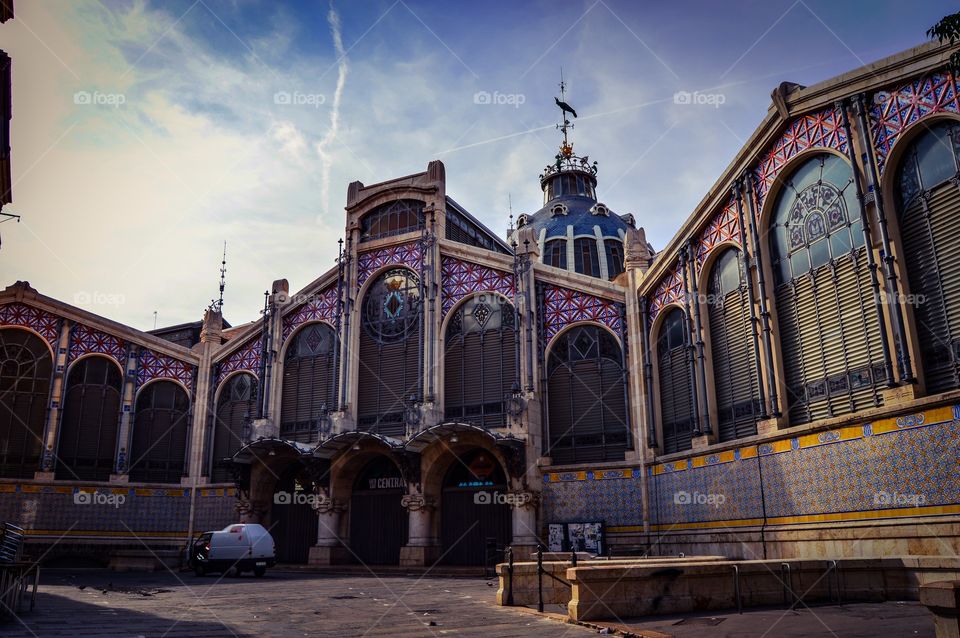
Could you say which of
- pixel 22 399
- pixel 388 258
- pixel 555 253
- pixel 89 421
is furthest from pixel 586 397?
pixel 22 399

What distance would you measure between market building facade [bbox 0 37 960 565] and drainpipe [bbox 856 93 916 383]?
7cm

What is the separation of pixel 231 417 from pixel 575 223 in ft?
95.7

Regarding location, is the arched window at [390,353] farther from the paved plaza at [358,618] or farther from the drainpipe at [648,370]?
the paved plaza at [358,618]

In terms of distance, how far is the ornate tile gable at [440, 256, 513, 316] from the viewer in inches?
1286

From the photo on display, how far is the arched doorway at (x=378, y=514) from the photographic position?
32.4m

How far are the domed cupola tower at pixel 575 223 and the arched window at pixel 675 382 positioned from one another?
2418 centimetres

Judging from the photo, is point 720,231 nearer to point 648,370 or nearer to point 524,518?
point 648,370

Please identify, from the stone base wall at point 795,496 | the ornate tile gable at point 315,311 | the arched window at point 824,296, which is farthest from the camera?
the ornate tile gable at point 315,311

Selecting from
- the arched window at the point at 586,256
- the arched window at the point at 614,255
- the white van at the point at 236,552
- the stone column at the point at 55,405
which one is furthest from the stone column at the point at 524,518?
the arched window at the point at 614,255

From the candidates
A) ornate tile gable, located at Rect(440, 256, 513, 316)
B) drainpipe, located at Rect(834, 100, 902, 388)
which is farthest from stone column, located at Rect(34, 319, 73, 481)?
drainpipe, located at Rect(834, 100, 902, 388)

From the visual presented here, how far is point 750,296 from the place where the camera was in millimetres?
22969

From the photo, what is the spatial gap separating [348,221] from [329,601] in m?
23.3

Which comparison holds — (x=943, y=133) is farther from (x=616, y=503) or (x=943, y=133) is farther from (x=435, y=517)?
(x=435, y=517)

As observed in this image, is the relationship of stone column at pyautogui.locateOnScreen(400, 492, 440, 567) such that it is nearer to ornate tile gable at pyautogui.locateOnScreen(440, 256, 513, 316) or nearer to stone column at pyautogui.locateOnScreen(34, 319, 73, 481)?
ornate tile gable at pyautogui.locateOnScreen(440, 256, 513, 316)
